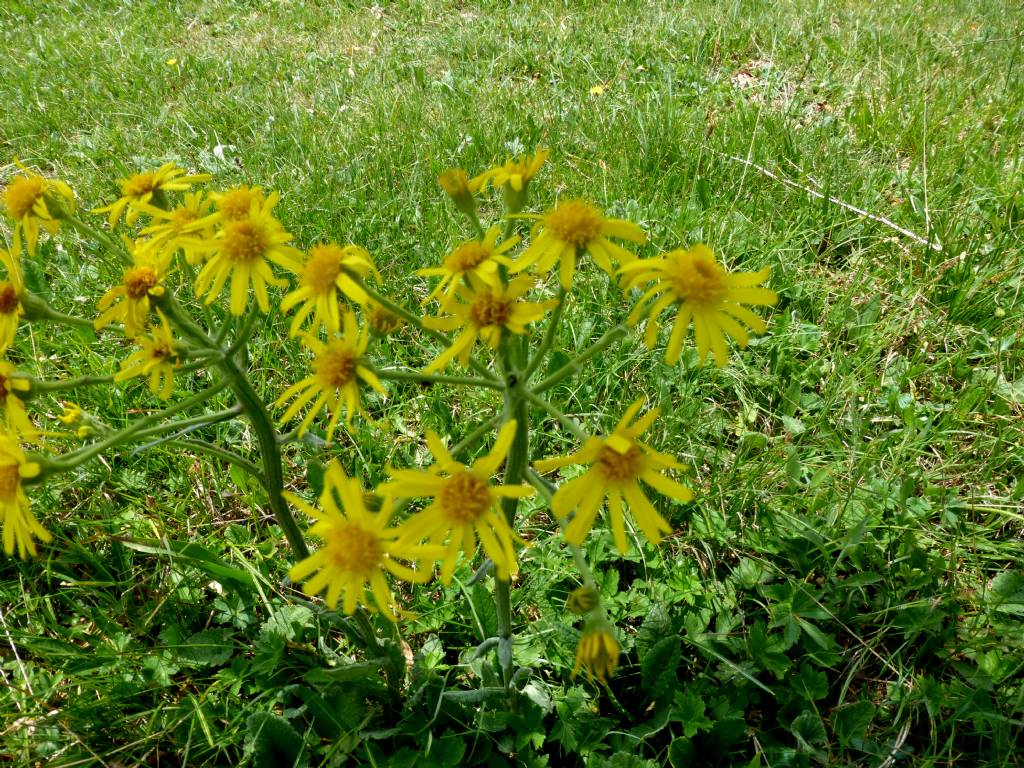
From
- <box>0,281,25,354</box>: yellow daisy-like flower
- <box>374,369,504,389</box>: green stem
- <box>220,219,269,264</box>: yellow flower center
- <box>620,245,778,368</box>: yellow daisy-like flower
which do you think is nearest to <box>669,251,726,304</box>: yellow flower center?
<box>620,245,778,368</box>: yellow daisy-like flower

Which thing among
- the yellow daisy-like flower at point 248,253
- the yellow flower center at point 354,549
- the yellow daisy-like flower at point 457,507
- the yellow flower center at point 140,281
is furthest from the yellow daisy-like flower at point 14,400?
the yellow daisy-like flower at point 457,507

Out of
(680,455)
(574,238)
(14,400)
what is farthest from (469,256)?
(680,455)

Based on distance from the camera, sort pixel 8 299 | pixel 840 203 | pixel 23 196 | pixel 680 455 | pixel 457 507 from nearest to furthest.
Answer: pixel 457 507 < pixel 8 299 < pixel 23 196 < pixel 680 455 < pixel 840 203

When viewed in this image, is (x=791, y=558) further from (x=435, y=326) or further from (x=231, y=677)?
(x=231, y=677)

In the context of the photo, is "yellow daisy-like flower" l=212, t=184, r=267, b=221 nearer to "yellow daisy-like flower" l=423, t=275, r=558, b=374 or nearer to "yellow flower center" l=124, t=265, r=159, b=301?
"yellow flower center" l=124, t=265, r=159, b=301

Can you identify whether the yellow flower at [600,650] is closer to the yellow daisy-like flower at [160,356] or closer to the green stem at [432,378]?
the green stem at [432,378]

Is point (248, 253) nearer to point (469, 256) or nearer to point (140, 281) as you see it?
point (140, 281)

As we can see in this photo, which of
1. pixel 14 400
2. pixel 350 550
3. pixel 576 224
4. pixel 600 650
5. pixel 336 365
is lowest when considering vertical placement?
pixel 600 650
